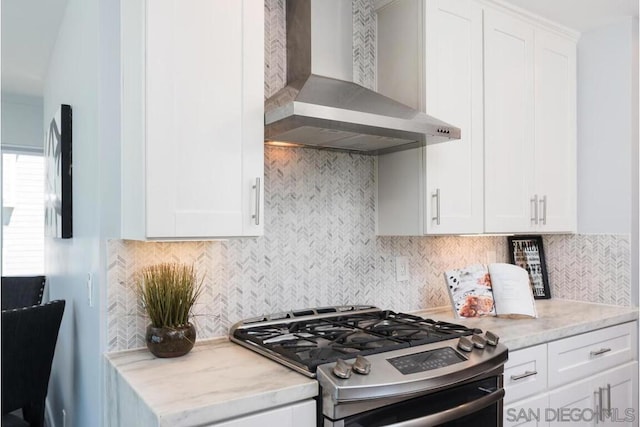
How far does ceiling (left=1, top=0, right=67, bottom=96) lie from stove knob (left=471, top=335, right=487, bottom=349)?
2.64m

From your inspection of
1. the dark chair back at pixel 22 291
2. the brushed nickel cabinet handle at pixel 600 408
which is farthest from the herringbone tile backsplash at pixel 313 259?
the dark chair back at pixel 22 291

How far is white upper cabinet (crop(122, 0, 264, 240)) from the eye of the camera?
148 cm

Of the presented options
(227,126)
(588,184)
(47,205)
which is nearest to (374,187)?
(227,126)

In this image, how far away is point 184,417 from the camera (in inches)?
46.1

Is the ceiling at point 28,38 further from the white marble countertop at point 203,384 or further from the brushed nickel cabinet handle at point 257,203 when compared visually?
the white marble countertop at point 203,384

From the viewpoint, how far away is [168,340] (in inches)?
63.3

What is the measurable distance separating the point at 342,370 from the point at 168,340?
0.62m

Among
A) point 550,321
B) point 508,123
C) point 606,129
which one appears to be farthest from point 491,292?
point 606,129

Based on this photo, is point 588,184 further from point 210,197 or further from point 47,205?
point 47,205

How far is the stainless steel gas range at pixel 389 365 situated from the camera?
1374mm

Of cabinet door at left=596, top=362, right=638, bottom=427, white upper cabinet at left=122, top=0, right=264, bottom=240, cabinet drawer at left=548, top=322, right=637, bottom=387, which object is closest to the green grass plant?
white upper cabinet at left=122, top=0, right=264, bottom=240

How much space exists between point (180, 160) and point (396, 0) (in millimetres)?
1352

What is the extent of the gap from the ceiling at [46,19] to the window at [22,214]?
1307 mm

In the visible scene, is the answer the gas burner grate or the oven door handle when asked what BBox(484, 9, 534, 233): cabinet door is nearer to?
Answer: the gas burner grate
